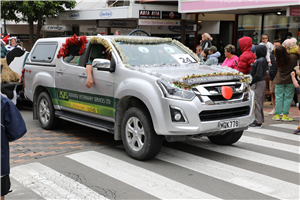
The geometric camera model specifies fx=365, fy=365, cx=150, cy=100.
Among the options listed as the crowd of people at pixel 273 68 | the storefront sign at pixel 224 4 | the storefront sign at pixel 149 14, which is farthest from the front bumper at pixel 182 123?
the storefront sign at pixel 149 14

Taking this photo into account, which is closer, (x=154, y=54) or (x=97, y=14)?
(x=154, y=54)

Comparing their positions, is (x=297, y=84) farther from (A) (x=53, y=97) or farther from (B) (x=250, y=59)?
(A) (x=53, y=97)

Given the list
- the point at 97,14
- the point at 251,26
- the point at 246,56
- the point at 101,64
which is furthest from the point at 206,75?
the point at 97,14

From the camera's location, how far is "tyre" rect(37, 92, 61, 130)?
312 inches

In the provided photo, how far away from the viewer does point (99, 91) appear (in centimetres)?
651

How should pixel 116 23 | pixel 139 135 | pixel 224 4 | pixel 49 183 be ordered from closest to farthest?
pixel 49 183, pixel 139 135, pixel 224 4, pixel 116 23

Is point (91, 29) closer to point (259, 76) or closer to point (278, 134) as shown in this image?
point (259, 76)

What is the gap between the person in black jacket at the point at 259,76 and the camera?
807 cm

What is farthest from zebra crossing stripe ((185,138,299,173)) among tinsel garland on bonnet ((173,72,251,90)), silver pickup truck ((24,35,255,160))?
tinsel garland on bonnet ((173,72,251,90))

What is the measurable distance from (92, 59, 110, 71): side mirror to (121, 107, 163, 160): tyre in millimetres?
949

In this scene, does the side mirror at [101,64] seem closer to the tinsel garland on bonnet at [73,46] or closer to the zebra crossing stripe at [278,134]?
the tinsel garland on bonnet at [73,46]

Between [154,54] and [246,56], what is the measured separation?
264 cm

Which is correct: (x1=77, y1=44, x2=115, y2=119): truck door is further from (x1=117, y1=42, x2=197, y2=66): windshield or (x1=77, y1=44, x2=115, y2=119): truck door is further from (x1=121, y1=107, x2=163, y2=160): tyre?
(x1=121, y1=107, x2=163, y2=160): tyre


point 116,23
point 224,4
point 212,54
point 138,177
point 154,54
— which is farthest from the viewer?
point 116,23
